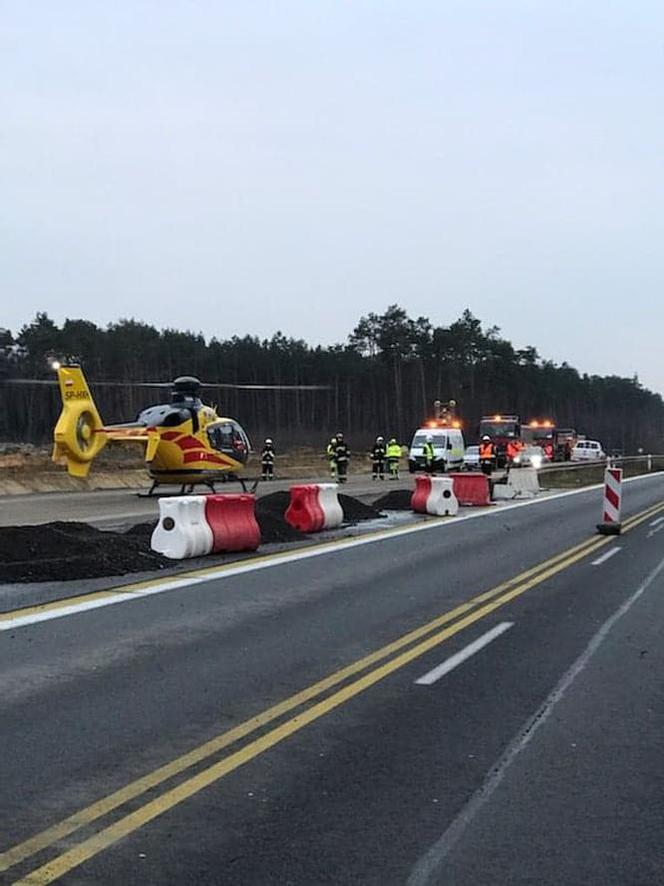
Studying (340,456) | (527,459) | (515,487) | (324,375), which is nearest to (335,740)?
(515,487)

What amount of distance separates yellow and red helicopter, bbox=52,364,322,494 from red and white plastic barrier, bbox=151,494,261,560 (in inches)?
457

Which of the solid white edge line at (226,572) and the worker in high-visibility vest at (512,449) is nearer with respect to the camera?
the solid white edge line at (226,572)

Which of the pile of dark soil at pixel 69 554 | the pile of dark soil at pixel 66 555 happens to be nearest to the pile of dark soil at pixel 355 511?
the pile of dark soil at pixel 69 554

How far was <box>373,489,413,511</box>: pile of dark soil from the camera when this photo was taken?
2857 cm

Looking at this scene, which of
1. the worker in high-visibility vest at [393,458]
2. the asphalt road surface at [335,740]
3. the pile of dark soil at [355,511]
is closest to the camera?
the asphalt road surface at [335,740]

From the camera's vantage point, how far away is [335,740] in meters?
6.43

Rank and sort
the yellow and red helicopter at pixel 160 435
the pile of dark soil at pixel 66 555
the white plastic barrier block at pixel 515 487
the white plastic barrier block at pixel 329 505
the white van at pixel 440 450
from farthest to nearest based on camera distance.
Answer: the white van at pixel 440 450 < the white plastic barrier block at pixel 515 487 < the yellow and red helicopter at pixel 160 435 < the white plastic barrier block at pixel 329 505 < the pile of dark soil at pixel 66 555

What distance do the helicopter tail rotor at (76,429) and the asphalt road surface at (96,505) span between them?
1.35 metres

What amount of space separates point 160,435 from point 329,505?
871cm

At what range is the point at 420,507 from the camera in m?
27.0

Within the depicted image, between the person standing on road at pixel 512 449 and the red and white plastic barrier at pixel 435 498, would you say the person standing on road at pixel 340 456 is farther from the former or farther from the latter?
the person standing on road at pixel 512 449

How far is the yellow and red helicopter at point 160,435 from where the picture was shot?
28875 mm

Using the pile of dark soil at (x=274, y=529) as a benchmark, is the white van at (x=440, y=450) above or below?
above

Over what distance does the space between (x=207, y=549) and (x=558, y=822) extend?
38.9 ft
